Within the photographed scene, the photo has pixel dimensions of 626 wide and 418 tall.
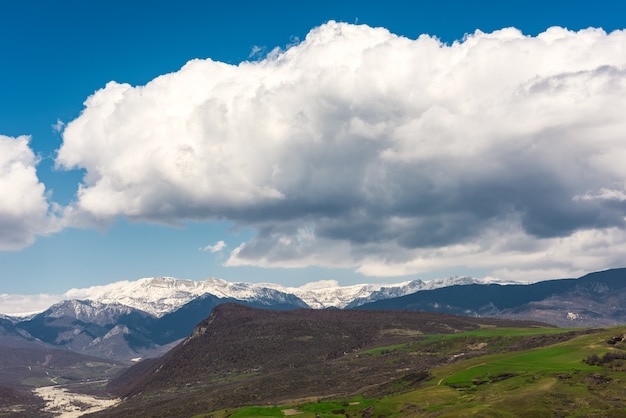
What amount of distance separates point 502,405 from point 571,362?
54.2 m

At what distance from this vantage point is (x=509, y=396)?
154 m

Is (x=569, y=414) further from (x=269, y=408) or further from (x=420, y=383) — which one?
(x=269, y=408)

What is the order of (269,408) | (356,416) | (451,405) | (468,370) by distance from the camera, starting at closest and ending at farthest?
(451,405)
(356,416)
(269,408)
(468,370)

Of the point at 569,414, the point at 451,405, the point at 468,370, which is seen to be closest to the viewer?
the point at 569,414

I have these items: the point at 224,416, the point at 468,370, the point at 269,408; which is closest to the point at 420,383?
the point at 468,370

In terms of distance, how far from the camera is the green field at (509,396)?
144 meters

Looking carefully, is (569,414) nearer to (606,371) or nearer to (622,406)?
(622,406)

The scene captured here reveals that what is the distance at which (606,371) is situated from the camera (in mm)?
171875

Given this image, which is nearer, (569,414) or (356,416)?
Answer: (569,414)

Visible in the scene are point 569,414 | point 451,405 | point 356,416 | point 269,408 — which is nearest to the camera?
point 569,414

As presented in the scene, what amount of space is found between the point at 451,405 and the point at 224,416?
68387 mm

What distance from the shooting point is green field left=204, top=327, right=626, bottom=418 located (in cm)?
14388

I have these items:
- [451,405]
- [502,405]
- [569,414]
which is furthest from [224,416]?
[569,414]

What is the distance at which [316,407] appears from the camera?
18138 centimetres
